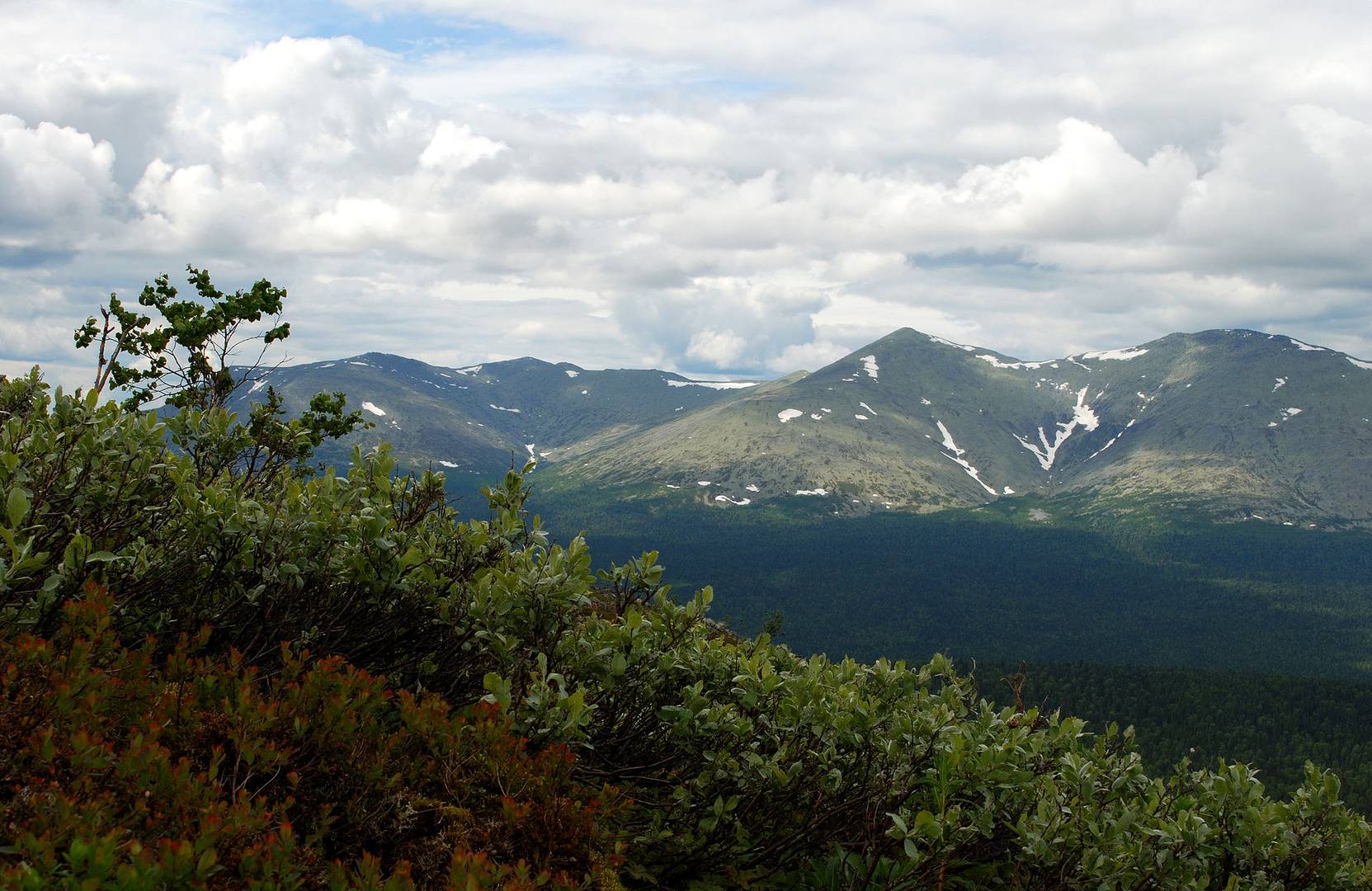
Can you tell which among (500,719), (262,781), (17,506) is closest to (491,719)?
(500,719)

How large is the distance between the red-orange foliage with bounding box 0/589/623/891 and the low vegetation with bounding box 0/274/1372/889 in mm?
31

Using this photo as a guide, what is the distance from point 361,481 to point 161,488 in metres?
2.19

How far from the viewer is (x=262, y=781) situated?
264 inches

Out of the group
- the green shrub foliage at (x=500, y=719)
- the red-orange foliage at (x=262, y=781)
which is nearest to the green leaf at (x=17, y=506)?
the green shrub foliage at (x=500, y=719)

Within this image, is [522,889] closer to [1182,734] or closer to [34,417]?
[34,417]

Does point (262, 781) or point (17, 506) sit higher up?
point (17, 506)

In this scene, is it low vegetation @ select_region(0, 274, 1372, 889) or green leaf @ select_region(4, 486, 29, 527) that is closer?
low vegetation @ select_region(0, 274, 1372, 889)

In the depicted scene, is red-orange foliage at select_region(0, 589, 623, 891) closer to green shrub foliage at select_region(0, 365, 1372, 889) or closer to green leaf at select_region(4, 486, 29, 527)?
green shrub foliage at select_region(0, 365, 1372, 889)

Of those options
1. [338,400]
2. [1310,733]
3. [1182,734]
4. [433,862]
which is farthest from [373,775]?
[1310,733]

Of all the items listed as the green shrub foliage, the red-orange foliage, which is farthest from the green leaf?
the red-orange foliage

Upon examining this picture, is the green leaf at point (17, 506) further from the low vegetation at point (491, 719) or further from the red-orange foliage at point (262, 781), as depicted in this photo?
the red-orange foliage at point (262, 781)

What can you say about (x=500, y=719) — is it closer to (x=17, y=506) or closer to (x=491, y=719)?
(x=491, y=719)

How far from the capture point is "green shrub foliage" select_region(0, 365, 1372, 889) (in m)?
6.21

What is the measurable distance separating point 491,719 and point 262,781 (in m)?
1.87
